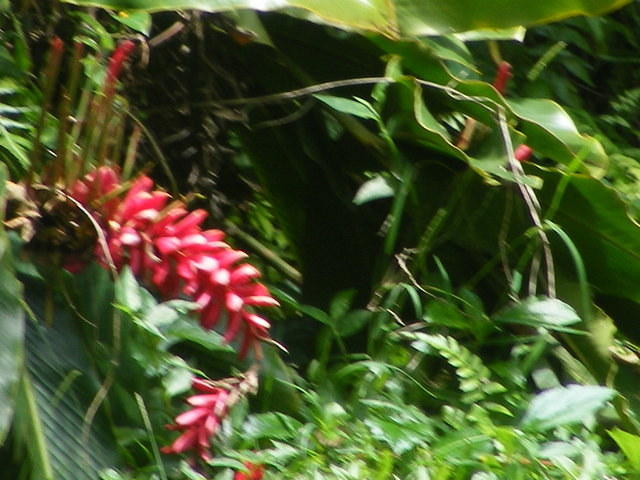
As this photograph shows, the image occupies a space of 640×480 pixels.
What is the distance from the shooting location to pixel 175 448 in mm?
1040

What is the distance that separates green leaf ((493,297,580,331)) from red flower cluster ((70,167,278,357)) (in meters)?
0.34

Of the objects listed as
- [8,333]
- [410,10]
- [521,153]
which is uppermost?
[410,10]

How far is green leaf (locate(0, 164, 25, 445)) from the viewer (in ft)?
2.97

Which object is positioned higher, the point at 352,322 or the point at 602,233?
the point at 602,233

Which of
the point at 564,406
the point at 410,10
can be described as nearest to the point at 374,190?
the point at 410,10

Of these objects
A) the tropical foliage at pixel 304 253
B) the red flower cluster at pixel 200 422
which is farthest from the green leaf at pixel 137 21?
the red flower cluster at pixel 200 422

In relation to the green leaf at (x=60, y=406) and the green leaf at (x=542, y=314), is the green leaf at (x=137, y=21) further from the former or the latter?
the green leaf at (x=542, y=314)

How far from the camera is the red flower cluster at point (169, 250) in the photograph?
1028 mm

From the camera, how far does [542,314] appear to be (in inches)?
48.8

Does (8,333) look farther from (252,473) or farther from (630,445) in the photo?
(630,445)

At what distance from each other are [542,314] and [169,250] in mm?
464

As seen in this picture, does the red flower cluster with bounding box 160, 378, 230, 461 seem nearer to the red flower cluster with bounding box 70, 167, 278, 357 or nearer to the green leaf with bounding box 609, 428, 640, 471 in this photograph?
the red flower cluster with bounding box 70, 167, 278, 357

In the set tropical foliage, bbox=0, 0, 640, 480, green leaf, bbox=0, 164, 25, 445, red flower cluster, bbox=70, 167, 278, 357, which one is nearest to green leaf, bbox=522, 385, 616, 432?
tropical foliage, bbox=0, 0, 640, 480

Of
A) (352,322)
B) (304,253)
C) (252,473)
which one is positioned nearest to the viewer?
(252,473)
